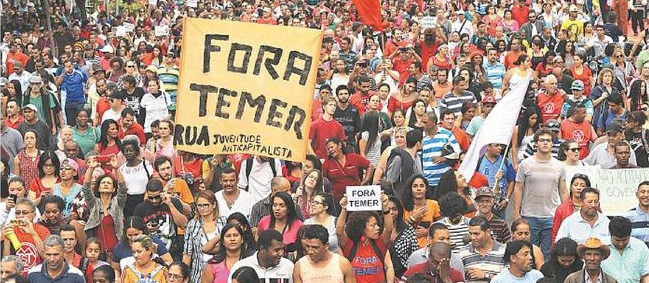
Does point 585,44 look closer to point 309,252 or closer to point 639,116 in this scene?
point 639,116

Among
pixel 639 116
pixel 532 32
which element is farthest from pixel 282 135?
pixel 532 32

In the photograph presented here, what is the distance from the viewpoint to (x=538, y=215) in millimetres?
12828

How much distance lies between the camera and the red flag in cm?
A: 2233

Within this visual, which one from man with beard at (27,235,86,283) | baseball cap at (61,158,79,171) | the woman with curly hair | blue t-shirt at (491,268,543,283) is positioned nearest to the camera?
blue t-shirt at (491,268,543,283)

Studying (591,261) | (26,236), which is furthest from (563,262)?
(26,236)

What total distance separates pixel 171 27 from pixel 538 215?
55.3 ft

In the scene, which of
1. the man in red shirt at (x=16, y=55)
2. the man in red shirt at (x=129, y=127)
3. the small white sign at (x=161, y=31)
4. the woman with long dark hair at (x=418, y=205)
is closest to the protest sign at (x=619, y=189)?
the woman with long dark hair at (x=418, y=205)

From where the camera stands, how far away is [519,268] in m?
9.89

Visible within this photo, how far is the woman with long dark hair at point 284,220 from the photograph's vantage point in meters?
11.2

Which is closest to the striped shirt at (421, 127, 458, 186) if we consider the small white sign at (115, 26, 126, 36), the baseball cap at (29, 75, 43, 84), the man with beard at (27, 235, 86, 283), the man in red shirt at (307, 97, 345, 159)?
the man in red shirt at (307, 97, 345, 159)

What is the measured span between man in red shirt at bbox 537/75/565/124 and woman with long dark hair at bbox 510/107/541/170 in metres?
1.59

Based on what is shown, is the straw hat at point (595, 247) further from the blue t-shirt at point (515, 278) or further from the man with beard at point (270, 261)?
the man with beard at point (270, 261)

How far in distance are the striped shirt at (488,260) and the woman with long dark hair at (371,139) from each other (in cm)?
446

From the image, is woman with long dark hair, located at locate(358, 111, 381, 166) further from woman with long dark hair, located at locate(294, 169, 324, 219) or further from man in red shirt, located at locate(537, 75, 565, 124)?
woman with long dark hair, located at locate(294, 169, 324, 219)
